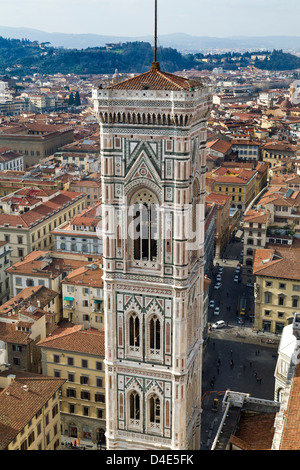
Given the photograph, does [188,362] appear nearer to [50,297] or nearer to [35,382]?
[35,382]

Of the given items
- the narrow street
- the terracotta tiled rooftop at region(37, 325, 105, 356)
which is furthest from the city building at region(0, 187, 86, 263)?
the terracotta tiled rooftop at region(37, 325, 105, 356)

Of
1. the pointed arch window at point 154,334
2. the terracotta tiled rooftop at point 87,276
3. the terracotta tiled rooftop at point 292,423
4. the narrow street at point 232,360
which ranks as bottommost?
the narrow street at point 232,360

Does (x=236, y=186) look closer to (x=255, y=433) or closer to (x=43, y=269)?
(x=43, y=269)

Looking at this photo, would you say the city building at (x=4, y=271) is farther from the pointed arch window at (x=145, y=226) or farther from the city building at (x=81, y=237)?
the pointed arch window at (x=145, y=226)

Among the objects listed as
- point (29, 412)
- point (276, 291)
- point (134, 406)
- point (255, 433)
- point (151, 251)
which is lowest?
point (276, 291)

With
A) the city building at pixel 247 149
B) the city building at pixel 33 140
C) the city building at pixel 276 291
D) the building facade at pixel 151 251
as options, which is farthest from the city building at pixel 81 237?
the city building at pixel 33 140

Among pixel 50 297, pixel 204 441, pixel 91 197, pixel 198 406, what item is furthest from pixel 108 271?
pixel 91 197

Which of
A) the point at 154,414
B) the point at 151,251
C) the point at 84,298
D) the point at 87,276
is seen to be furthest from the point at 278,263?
the point at 151,251

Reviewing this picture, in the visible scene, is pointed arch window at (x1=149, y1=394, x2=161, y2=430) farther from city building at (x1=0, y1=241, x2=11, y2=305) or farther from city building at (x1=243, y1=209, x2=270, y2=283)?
city building at (x1=243, y1=209, x2=270, y2=283)
